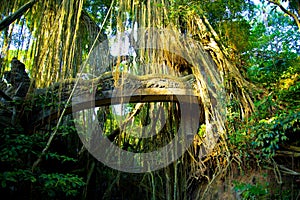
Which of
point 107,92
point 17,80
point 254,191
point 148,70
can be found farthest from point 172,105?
point 17,80

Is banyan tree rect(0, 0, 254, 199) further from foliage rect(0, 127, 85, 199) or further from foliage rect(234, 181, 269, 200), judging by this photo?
foliage rect(234, 181, 269, 200)

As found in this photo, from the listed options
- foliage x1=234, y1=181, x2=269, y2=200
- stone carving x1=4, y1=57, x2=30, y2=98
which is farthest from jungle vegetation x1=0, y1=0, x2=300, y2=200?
stone carving x1=4, y1=57, x2=30, y2=98

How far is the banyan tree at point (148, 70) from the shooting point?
2.94m

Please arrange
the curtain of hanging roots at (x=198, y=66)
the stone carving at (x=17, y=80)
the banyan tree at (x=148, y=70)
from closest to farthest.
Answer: the banyan tree at (x=148, y=70), the curtain of hanging roots at (x=198, y=66), the stone carving at (x=17, y=80)

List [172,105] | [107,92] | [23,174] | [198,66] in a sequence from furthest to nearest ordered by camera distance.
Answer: [172,105], [198,66], [107,92], [23,174]

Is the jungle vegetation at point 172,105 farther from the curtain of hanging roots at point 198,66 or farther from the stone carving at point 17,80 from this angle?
the stone carving at point 17,80

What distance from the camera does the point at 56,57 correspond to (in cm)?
276

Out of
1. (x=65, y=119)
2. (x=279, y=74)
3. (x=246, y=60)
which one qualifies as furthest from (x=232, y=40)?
(x=65, y=119)

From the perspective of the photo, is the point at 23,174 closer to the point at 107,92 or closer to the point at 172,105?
the point at 107,92

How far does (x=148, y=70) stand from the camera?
11.8 feet

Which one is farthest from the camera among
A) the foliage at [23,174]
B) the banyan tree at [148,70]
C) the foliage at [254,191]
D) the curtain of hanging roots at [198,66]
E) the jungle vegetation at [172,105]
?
the curtain of hanging roots at [198,66]

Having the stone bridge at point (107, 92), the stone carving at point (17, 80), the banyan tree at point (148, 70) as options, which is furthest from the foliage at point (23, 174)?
the stone carving at point (17, 80)

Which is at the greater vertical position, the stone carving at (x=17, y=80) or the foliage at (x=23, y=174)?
the stone carving at (x=17, y=80)

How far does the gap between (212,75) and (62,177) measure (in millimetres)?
1822
